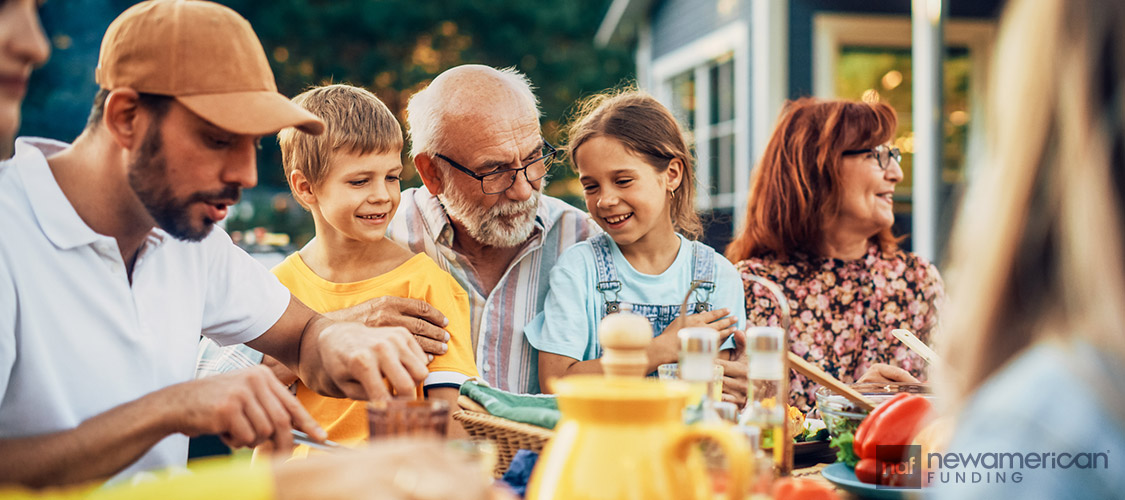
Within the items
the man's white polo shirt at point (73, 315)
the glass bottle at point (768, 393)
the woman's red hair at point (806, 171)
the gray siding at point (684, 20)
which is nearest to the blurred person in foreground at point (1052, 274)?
the glass bottle at point (768, 393)

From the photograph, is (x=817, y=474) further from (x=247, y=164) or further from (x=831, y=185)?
(x=831, y=185)

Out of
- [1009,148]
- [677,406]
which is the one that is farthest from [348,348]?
[1009,148]

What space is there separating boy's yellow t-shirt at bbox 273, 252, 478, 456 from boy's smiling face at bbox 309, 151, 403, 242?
0.16 m

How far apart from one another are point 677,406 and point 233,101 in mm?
1115

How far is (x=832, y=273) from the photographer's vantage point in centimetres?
341

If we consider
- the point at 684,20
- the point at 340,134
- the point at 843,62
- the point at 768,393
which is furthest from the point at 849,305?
the point at 684,20

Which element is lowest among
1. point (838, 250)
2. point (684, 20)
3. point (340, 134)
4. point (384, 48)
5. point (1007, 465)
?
point (1007, 465)

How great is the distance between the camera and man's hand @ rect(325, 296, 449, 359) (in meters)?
2.42

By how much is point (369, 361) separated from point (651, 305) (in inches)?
48.5

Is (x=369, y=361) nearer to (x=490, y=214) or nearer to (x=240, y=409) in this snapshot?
(x=240, y=409)

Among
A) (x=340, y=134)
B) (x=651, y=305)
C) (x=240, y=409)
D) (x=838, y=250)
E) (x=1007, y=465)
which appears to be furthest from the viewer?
(x=838, y=250)

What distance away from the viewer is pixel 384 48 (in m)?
20.1

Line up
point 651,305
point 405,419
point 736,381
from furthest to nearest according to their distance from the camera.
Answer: point 651,305, point 736,381, point 405,419

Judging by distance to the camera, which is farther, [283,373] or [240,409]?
[283,373]
